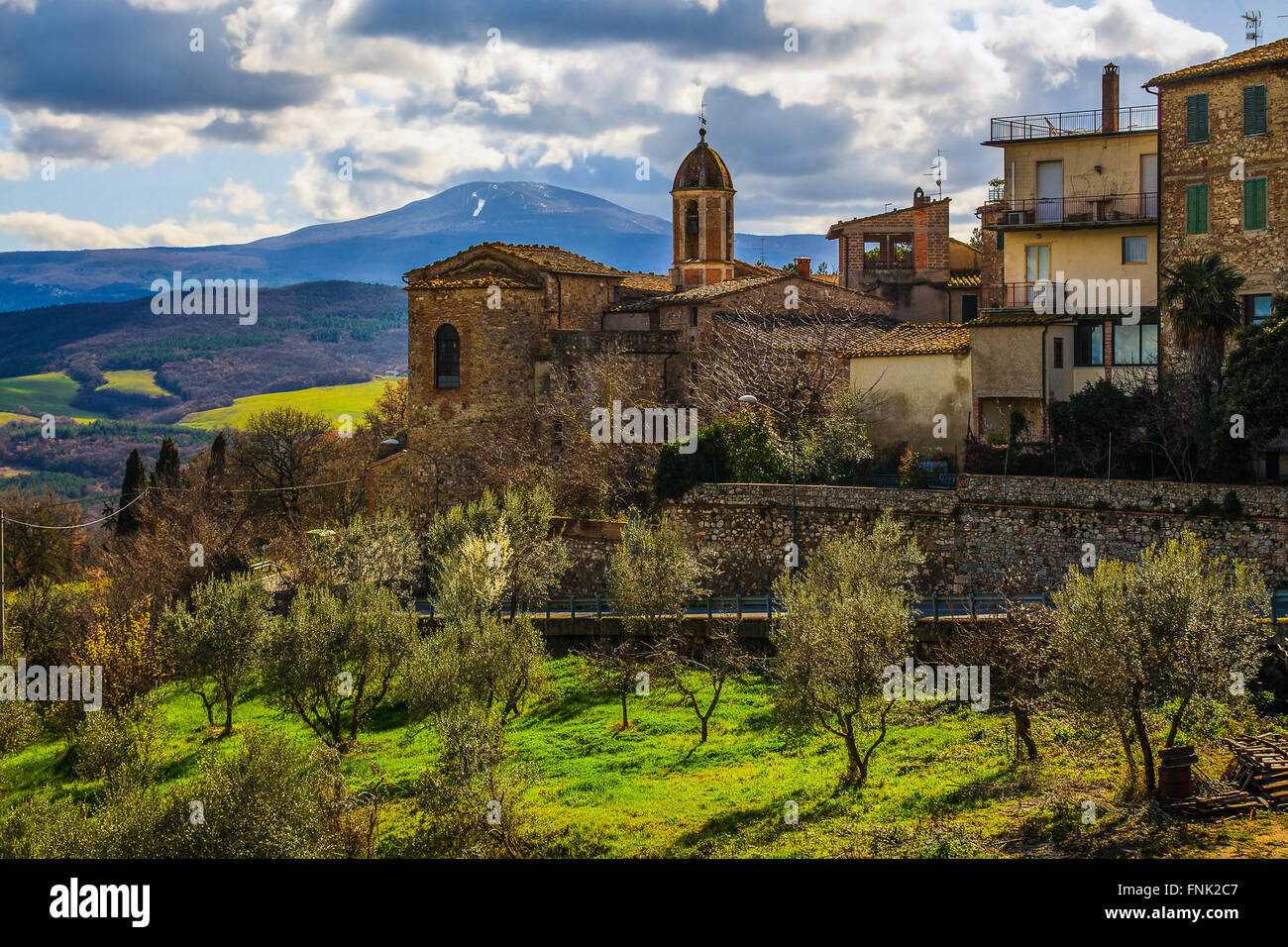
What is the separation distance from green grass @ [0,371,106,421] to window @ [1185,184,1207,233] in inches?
5766

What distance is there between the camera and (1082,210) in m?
38.4

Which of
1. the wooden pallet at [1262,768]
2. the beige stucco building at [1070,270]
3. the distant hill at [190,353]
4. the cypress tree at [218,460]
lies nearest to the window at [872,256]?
the beige stucco building at [1070,270]

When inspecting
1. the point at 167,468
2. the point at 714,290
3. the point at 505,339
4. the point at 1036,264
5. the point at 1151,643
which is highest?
the point at 714,290

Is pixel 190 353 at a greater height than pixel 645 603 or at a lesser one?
greater

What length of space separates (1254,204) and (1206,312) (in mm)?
4096

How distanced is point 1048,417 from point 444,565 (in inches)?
624

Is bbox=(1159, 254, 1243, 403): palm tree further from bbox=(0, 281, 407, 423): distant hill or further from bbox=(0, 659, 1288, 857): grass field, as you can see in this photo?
bbox=(0, 281, 407, 423): distant hill

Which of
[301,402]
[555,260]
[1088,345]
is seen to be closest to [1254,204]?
[1088,345]

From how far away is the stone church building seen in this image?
44219 millimetres

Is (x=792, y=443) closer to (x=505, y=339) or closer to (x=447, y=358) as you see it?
(x=505, y=339)

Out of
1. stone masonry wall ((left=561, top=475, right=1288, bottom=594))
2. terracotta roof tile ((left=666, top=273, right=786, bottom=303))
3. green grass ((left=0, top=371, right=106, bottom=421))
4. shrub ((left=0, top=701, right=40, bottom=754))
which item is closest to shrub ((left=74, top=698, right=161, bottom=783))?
shrub ((left=0, top=701, right=40, bottom=754))

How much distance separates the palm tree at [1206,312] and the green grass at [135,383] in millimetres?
152382

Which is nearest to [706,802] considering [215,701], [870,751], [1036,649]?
[870,751]
